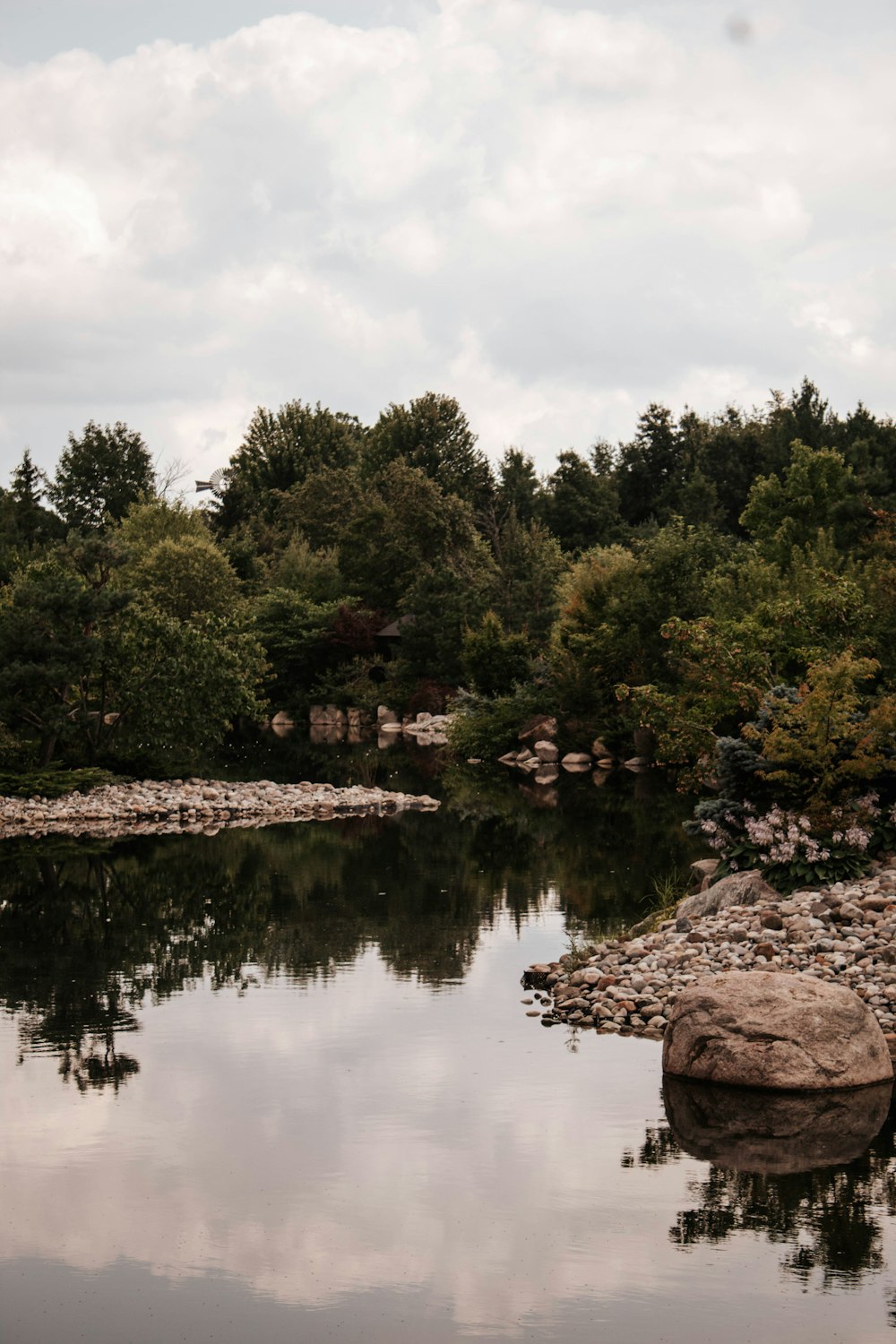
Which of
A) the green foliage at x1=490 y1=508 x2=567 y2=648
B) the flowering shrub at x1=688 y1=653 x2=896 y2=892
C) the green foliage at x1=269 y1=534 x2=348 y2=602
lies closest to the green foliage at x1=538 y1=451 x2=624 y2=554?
the green foliage at x1=490 y1=508 x2=567 y2=648

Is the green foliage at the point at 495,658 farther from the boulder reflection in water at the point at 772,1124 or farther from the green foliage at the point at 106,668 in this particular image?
the boulder reflection in water at the point at 772,1124

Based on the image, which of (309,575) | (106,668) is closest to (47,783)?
(106,668)

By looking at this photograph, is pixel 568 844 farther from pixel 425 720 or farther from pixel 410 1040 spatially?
pixel 425 720

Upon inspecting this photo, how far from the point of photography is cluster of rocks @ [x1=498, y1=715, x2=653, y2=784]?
106ft

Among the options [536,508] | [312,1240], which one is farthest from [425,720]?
[312,1240]

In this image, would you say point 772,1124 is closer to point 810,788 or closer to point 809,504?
point 810,788

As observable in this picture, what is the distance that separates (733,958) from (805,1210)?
3577 mm

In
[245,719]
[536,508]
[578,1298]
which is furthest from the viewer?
[536,508]

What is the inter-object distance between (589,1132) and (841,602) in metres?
12.4

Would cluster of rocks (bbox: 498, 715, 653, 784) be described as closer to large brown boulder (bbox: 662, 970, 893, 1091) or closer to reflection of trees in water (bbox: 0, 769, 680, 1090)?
reflection of trees in water (bbox: 0, 769, 680, 1090)

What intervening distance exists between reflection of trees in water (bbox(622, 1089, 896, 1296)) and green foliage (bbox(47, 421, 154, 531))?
67.2 m

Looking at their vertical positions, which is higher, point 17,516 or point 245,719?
point 17,516

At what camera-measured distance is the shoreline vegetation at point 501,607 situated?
12.9 meters

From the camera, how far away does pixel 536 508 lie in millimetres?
62906
